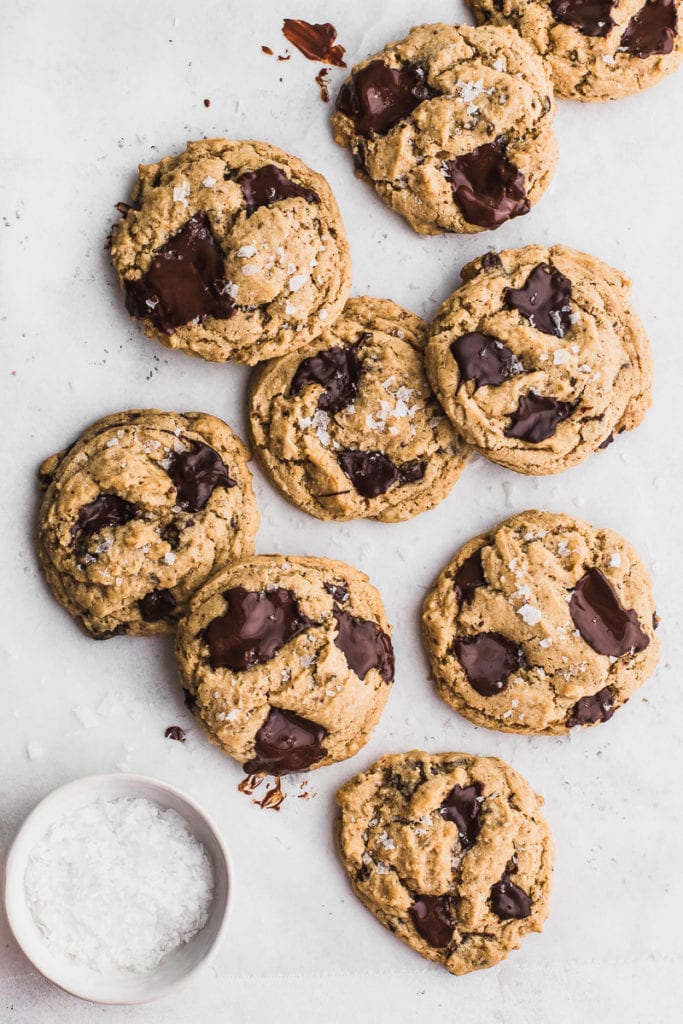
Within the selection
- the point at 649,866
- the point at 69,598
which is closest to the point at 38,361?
the point at 69,598

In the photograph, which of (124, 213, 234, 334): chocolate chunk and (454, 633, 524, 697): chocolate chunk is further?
(454, 633, 524, 697): chocolate chunk

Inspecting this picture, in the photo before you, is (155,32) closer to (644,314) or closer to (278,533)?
(278,533)

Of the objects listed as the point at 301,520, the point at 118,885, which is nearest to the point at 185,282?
the point at 301,520

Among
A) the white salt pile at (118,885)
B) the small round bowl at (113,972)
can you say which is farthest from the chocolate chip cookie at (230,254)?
the white salt pile at (118,885)

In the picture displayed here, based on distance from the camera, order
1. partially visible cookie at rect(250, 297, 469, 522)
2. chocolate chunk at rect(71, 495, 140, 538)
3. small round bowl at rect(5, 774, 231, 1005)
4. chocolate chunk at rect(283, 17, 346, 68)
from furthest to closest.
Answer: chocolate chunk at rect(283, 17, 346, 68)
partially visible cookie at rect(250, 297, 469, 522)
chocolate chunk at rect(71, 495, 140, 538)
small round bowl at rect(5, 774, 231, 1005)

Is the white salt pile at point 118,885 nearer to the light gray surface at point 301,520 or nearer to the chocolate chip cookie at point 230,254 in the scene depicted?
the light gray surface at point 301,520

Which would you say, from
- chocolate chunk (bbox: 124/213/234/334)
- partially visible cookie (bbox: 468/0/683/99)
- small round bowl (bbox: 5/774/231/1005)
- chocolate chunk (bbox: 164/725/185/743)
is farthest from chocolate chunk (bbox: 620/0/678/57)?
small round bowl (bbox: 5/774/231/1005)

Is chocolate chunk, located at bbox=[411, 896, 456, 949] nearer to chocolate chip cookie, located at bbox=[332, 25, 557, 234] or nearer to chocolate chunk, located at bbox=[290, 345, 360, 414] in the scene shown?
chocolate chunk, located at bbox=[290, 345, 360, 414]
